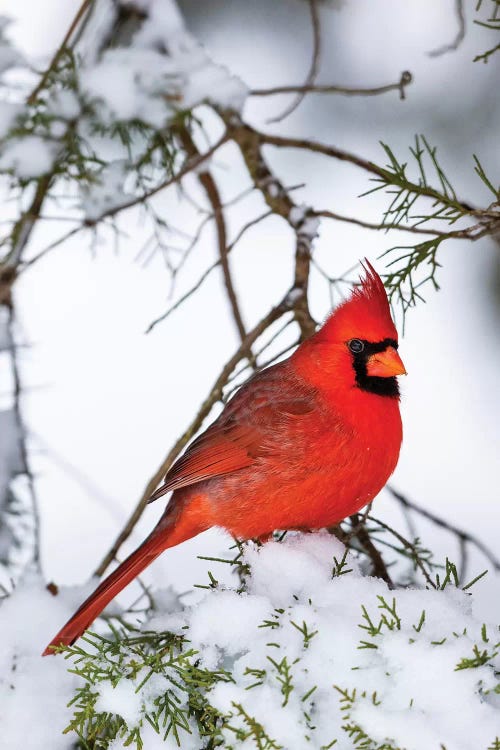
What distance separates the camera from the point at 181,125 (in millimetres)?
2307

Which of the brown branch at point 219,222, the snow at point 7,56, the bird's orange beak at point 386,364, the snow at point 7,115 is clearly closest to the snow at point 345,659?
the bird's orange beak at point 386,364

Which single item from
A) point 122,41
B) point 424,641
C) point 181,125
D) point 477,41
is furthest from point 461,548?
point 477,41

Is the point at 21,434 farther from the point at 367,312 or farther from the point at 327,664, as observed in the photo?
the point at 327,664

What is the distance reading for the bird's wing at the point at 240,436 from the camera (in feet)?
6.87

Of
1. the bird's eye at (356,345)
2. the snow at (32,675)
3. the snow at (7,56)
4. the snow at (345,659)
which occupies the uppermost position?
the snow at (7,56)

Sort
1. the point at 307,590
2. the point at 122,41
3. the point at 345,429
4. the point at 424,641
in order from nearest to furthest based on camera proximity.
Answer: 1. the point at 424,641
2. the point at 307,590
3. the point at 345,429
4. the point at 122,41

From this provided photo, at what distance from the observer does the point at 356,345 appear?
206 centimetres

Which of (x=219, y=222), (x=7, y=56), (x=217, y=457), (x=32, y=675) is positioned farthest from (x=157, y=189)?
Result: (x=32, y=675)

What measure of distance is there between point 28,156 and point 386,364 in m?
0.86

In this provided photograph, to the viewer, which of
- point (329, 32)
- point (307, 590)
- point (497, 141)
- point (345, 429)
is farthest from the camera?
point (329, 32)

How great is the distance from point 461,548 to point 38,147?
123cm

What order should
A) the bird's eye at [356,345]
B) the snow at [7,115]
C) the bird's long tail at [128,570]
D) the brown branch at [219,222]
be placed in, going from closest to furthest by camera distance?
the bird's long tail at [128,570] < the bird's eye at [356,345] < the snow at [7,115] < the brown branch at [219,222]

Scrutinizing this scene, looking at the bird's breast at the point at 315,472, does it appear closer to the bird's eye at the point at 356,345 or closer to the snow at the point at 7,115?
the bird's eye at the point at 356,345

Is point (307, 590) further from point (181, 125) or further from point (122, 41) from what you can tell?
point (122, 41)
